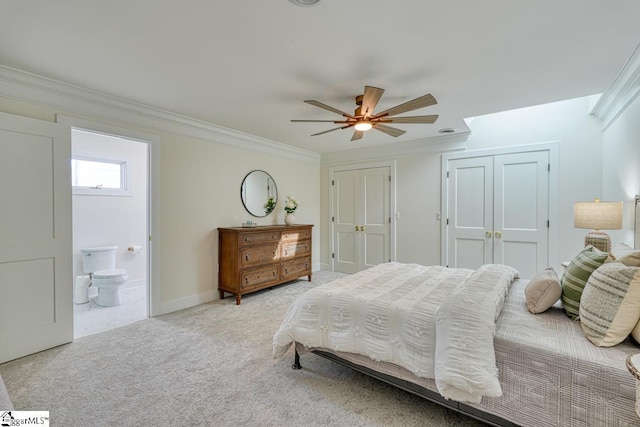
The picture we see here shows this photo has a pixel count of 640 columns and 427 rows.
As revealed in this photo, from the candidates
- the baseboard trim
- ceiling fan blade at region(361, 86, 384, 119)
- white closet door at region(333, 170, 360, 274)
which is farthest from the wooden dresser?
ceiling fan blade at region(361, 86, 384, 119)

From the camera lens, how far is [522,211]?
12.8 ft

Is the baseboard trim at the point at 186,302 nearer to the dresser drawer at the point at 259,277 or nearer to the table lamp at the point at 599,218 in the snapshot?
the dresser drawer at the point at 259,277

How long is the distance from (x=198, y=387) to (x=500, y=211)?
13.8ft

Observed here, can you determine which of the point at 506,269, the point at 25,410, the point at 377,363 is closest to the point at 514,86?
the point at 506,269

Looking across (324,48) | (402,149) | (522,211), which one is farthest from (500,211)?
(324,48)

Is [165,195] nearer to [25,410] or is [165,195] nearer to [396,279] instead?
[25,410]

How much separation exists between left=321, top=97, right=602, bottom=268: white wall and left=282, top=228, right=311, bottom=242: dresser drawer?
159 cm

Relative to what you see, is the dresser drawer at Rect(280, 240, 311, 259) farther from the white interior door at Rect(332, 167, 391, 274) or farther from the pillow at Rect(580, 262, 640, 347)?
the pillow at Rect(580, 262, 640, 347)

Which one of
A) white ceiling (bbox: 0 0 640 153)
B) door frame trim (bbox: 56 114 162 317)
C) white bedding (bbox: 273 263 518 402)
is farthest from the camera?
door frame trim (bbox: 56 114 162 317)

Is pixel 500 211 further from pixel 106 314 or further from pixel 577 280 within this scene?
pixel 106 314

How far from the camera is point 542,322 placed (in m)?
1.70

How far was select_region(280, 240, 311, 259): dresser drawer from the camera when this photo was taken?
447 centimetres

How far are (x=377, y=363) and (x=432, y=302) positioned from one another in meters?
0.55

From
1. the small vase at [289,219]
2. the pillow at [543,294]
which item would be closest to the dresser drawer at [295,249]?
the small vase at [289,219]
